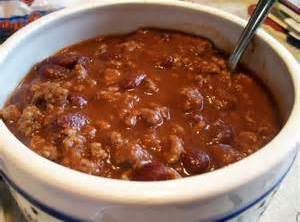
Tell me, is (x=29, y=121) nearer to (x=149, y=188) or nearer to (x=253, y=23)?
(x=149, y=188)

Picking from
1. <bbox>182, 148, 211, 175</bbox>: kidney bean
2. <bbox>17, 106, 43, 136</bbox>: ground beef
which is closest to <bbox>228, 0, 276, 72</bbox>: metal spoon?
<bbox>182, 148, 211, 175</bbox>: kidney bean

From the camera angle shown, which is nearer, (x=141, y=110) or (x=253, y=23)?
(x=141, y=110)

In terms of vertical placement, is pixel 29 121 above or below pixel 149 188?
below

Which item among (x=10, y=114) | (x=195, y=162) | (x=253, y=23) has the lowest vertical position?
(x=10, y=114)

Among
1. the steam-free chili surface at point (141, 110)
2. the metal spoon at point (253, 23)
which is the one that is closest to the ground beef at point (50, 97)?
the steam-free chili surface at point (141, 110)

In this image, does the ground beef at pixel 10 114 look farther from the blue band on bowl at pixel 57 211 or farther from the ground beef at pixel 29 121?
the blue band on bowl at pixel 57 211

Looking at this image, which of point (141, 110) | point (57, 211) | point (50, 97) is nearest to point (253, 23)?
point (141, 110)

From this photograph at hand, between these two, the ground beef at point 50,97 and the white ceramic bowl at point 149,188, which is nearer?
the white ceramic bowl at point 149,188

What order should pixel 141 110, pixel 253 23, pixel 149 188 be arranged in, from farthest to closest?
1. pixel 253 23
2. pixel 141 110
3. pixel 149 188

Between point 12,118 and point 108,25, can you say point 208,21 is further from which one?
point 12,118
